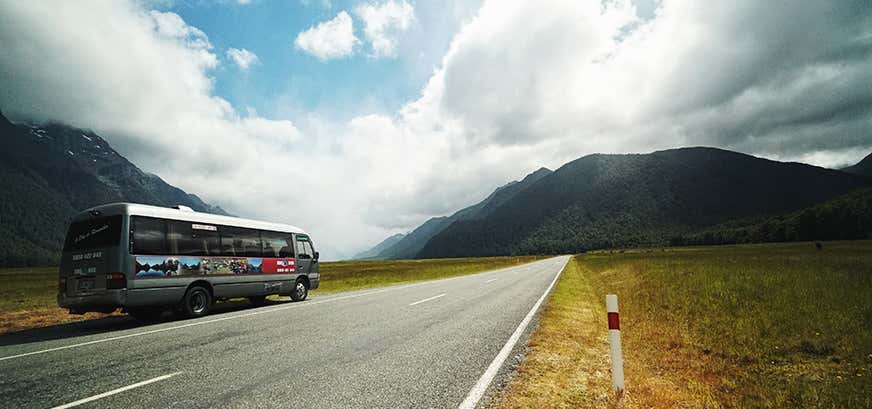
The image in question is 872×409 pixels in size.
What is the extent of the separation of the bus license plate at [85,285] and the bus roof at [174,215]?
6.12 feet

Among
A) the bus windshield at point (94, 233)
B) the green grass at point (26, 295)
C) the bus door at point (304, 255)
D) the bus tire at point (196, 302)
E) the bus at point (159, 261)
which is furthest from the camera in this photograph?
the bus door at point (304, 255)

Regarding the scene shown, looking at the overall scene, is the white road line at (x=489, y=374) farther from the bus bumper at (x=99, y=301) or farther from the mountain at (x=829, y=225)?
the mountain at (x=829, y=225)

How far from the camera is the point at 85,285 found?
9.82 metres

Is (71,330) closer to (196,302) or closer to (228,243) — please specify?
(196,302)

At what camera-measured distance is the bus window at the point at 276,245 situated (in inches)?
569

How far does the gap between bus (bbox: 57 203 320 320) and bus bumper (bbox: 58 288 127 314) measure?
0.8 inches

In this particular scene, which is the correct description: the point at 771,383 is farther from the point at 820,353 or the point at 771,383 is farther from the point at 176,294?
the point at 176,294

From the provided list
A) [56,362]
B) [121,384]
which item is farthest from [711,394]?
[56,362]

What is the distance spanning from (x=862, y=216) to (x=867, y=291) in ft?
415

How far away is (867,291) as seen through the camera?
10.4m

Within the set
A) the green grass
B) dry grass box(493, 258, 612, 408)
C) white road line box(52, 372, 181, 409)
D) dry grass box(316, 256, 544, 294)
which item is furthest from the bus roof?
dry grass box(493, 258, 612, 408)

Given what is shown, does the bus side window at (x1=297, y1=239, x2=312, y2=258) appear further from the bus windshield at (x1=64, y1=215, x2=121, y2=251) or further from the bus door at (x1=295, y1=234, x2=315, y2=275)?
the bus windshield at (x1=64, y1=215, x2=121, y2=251)

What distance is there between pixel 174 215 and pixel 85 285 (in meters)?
2.74

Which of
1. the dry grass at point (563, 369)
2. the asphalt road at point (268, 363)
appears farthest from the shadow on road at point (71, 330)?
the dry grass at point (563, 369)
